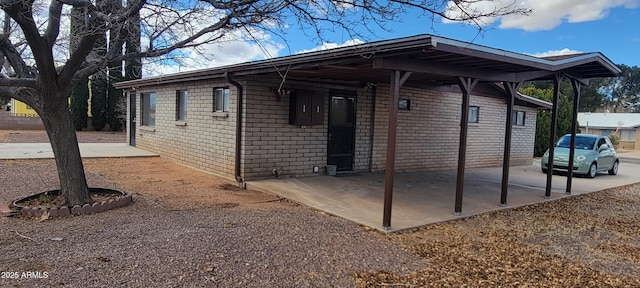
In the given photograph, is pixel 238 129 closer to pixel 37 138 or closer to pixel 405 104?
pixel 405 104

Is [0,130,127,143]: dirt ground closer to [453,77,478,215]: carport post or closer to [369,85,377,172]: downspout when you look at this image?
[369,85,377,172]: downspout

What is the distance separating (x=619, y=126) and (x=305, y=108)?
3762 centimetres

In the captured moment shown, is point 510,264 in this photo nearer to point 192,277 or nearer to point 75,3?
point 192,277

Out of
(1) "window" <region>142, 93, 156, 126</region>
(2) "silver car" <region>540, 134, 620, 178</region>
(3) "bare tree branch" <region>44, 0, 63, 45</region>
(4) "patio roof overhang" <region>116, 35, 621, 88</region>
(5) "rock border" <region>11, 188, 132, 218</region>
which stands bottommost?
(5) "rock border" <region>11, 188, 132, 218</region>

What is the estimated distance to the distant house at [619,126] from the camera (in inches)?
1464

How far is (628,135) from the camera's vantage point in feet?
127

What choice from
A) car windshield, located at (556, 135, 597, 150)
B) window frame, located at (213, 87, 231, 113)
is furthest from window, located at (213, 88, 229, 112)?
car windshield, located at (556, 135, 597, 150)

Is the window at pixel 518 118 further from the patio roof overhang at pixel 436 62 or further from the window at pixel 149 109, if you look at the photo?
the window at pixel 149 109

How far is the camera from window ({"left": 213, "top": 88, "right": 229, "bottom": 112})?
9.50 metres

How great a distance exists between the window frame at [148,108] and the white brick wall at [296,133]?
0.55 ft

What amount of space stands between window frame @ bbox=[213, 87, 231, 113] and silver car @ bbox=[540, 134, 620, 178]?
354 inches

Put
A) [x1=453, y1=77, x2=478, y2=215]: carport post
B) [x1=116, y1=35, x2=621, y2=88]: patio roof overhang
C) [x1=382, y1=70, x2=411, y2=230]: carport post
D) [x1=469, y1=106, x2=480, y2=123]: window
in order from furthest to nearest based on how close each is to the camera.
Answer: [x1=469, y1=106, x2=480, y2=123]: window → [x1=453, y1=77, x2=478, y2=215]: carport post → [x1=382, y1=70, x2=411, y2=230]: carport post → [x1=116, y1=35, x2=621, y2=88]: patio roof overhang

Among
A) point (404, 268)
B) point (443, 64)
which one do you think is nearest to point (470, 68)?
point (443, 64)

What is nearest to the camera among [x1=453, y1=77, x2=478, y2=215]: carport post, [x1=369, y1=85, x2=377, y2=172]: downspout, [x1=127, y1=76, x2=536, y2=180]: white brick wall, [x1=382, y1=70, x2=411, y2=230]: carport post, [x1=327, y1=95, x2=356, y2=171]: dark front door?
[x1=382, y1=70, x2=411, y2=230]: carport post
